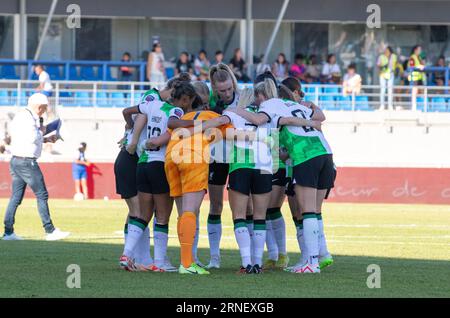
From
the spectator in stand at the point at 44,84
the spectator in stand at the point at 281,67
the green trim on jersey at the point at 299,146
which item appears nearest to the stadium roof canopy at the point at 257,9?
the spectator in stand at the point at 281,67

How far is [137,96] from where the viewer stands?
36.7 metres

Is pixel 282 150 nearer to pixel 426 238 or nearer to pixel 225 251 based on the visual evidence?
pixel 225 251

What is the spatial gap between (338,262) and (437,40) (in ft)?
102

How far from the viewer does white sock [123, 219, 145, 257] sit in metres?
12.5

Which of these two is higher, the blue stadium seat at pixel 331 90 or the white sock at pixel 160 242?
the blue stadium seat at pixel 331 90

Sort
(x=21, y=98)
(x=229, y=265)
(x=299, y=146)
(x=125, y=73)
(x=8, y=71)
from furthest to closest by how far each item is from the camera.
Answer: (x=125, y=73) < (x=8, y=71) < (x=21, y=98) < (x=229, y=265) < (x=299, y=146)

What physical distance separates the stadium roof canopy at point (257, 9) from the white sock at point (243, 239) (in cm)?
2881

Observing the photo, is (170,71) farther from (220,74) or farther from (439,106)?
(220,74)

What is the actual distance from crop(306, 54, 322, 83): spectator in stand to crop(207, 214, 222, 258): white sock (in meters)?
26.6

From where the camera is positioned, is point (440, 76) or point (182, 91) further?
point (440, 76)

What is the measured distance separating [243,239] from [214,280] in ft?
2.69

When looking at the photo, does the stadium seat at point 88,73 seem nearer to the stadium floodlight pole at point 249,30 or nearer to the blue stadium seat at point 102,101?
the blue stadium seat at point 102,101

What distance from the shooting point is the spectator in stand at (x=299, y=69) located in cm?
3912

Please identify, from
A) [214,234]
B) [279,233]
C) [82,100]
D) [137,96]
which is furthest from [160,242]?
[82,100]
